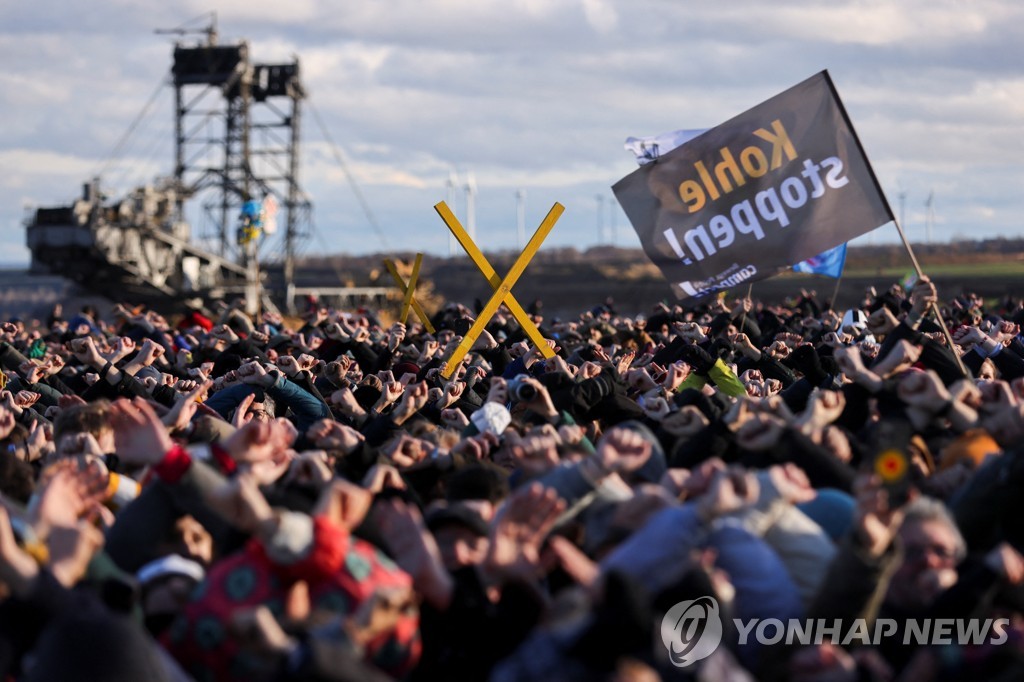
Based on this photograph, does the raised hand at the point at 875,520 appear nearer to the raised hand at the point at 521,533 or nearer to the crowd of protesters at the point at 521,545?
the crowd of protesters at the point at 521,545

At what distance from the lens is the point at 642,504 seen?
484cm

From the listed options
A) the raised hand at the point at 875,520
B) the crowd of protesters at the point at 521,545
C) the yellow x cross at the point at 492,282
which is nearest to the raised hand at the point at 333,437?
the crowd of protesters at the point at 521,545

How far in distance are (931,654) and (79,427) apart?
14.3 feet

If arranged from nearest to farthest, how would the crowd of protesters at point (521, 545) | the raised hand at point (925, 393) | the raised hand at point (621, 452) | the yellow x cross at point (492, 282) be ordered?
the crowd of protesters at point (521, 545) → the raised hand at point (621, 452) → the raised hand at point (925, 393) → the yellow x cross at point (492, 282)

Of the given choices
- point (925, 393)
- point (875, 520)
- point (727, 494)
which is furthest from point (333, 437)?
point (875, 520)

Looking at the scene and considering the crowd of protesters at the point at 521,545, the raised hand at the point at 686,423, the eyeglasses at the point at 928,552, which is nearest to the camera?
the crowd of protesters at the point at 521,545

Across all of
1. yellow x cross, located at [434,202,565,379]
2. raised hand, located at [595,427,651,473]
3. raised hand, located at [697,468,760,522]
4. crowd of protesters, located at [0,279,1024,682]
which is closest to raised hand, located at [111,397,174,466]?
crowd of protesters, located at [0,279,1024,682]

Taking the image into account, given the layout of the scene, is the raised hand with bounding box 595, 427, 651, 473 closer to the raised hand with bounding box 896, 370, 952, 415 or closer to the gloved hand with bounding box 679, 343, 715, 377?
the raised hand with bounding box 896, 370, 952, 415

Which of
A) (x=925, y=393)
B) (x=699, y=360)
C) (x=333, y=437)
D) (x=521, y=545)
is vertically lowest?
(x=699, y=360)

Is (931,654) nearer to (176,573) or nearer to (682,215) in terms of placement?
(176,573)

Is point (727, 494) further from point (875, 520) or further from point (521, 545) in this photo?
point (521, 545)

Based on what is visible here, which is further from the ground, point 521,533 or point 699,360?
point 521,533

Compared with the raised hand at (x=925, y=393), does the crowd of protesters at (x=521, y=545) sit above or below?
below

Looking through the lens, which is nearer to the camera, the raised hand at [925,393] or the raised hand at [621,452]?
the raised hand at [621,452]
